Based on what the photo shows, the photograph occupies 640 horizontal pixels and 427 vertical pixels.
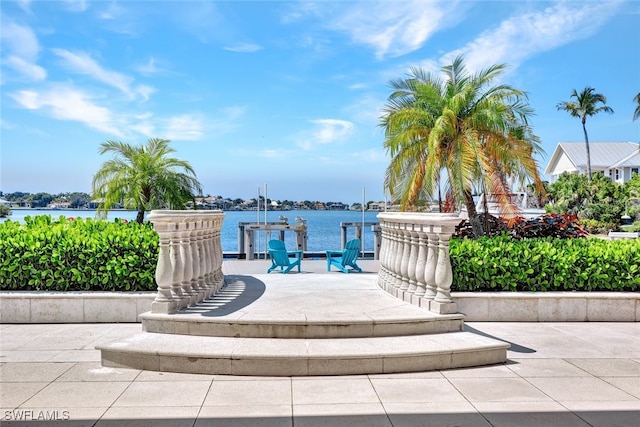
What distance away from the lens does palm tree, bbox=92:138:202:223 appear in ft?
44.6

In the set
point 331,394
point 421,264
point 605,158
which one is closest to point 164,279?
point 331,394

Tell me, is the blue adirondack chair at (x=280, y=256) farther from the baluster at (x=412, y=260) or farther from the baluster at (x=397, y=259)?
the baluster at (x=412, y=260)

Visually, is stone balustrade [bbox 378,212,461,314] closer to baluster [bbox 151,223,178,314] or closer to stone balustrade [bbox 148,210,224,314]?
stone balustrade [bbox 148,210,224,314]

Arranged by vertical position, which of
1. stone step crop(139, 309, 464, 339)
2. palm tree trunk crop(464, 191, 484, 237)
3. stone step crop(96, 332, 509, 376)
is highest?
palm tree trunk crop(464, 191, 484, 237)

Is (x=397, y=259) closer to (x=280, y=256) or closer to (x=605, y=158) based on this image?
(x=280, y=256)

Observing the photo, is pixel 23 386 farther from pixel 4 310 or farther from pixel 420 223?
pixel 420 223

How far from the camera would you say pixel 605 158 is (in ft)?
190

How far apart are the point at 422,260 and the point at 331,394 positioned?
2.72 m

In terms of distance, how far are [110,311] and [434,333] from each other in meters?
4.88

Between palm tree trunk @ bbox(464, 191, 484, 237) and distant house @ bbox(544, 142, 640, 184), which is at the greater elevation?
distant house @ bbox(544, 142, 640, 184)

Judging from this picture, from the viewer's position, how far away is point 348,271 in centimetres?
1164

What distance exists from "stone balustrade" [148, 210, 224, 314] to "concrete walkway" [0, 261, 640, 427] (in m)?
1.12

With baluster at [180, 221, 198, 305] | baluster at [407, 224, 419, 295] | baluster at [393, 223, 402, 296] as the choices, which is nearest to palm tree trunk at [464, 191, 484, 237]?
baluster at [393, 223, 402, 296]

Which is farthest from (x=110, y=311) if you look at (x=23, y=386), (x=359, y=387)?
(x=359, y=387)
